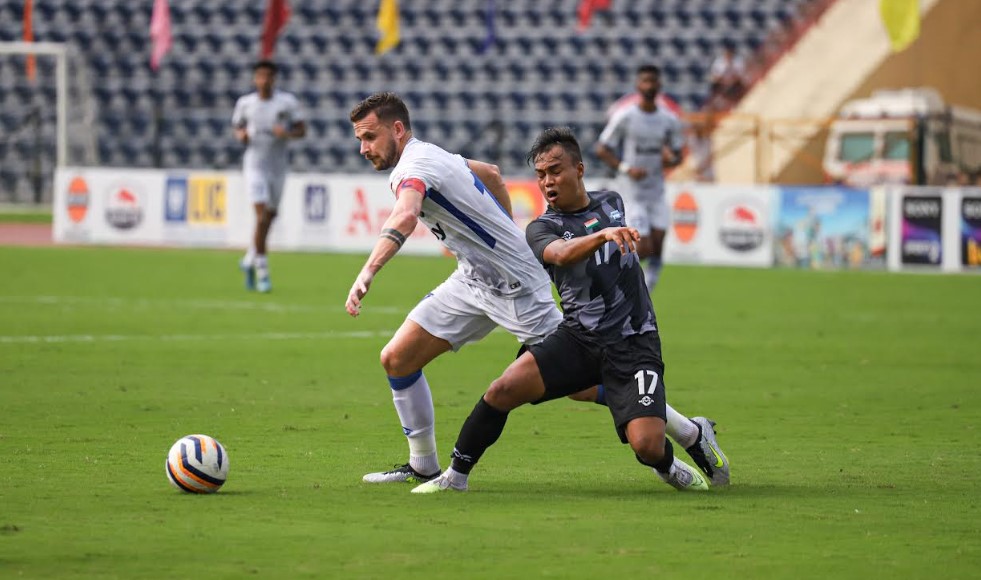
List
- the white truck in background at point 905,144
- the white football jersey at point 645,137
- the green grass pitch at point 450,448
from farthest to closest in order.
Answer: the white truck in background at point 905,144 → the white football jersey at point 645,137 → the green grass pitch at point 450,448

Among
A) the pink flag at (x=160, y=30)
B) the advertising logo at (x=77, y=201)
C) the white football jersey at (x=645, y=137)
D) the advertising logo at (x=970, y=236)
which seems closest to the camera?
the white football jersey at (x=645, y=137)

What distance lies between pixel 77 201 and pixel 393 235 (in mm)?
23403

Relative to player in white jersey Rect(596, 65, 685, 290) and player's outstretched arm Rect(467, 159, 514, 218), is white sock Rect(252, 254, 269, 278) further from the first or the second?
player's outstretched arm Rect(467, 159, 514, 218)

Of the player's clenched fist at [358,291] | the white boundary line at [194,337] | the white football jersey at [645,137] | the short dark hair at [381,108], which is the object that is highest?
the white football jersey at [645,137]

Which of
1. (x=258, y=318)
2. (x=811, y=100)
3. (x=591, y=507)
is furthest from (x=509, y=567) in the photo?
(x=811, y=100)

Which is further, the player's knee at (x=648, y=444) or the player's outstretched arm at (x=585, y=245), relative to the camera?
the player's knee at (x=648, y=444)

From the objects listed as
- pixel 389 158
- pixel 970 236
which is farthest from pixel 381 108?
pixel 970 236

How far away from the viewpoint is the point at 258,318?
17203 mm

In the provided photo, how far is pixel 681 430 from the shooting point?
7.91 m

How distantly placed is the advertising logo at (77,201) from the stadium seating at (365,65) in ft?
18.7

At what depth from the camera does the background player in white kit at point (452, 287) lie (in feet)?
26.1

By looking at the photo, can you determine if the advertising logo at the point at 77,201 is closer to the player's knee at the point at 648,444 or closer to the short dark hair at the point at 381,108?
the short dark hair at the point at 381,108

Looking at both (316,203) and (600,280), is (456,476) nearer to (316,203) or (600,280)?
(600,280)

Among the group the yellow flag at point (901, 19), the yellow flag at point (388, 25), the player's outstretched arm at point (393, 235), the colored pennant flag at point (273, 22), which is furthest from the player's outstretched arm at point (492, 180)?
the colored pennant flag at point (273, 22)
